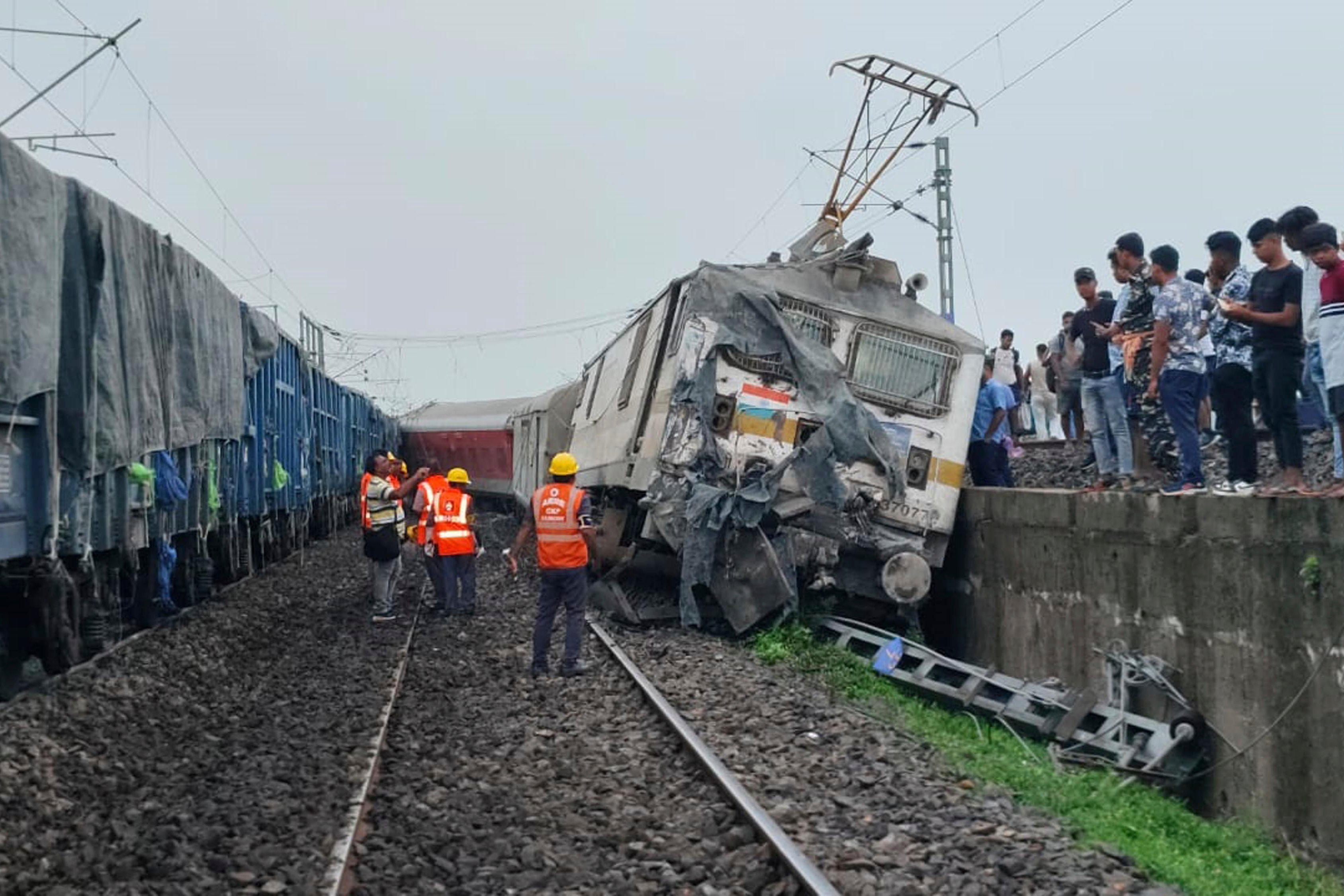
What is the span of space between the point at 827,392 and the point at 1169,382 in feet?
10.6

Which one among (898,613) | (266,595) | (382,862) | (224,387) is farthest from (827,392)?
(266,595)

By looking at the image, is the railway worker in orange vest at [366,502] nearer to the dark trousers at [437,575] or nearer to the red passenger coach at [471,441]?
the dark trousers at [437,575]

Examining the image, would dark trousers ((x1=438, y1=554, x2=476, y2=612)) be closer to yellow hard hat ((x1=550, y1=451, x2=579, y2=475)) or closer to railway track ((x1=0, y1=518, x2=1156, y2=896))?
railway track ((x1=0, y1=518, x2=1156, y2=896))

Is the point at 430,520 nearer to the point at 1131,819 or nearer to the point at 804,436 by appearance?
the point at 804,436

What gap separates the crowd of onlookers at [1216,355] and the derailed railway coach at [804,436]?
93cm

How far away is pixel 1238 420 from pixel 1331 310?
1644 millimetres

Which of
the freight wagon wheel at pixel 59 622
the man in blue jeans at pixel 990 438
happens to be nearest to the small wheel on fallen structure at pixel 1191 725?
the man in blue jeans at pixel 990 438

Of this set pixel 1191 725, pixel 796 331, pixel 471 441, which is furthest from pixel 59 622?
pixel 471 441

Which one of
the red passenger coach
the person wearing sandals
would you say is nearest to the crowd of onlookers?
the person wearing sandals

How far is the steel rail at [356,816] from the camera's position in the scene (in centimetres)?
478

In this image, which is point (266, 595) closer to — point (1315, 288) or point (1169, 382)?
point (1169, 382)

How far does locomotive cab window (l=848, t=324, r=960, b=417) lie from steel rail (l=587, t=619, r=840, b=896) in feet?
11.5

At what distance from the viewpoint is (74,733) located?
7.58 meters

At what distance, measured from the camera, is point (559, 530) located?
9367 millimetres
